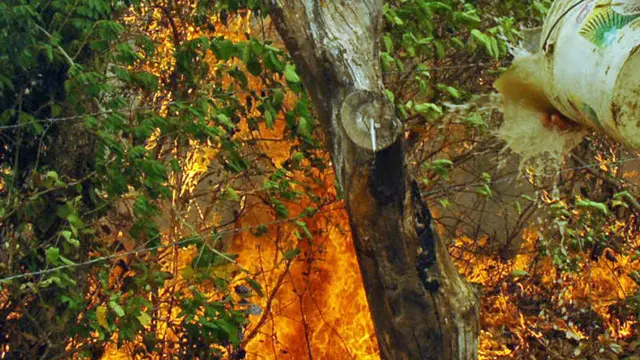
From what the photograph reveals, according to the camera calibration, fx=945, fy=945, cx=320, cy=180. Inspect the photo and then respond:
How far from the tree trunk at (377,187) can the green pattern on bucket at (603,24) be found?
2281 mm

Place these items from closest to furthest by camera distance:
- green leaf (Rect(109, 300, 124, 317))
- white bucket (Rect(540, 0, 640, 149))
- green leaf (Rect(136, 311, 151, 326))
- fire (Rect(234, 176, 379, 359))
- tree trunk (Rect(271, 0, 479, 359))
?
white bucket (Rect(540, 0, 640, 149)) < tree trunk (Rect(271, 0, 479, 359)) < green leaf (Rect(109, 300, 124, 317)) < green leaf (Rect(136, 311, 151, 326)) < fire (Rect(234, 176, 379, 359))

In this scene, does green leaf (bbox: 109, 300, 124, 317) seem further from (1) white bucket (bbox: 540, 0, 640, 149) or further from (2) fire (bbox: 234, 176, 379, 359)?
(1) white bucket (bbox: 540, 0, 640, 149)

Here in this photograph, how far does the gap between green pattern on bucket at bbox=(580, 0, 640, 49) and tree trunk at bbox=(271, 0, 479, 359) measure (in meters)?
2.28

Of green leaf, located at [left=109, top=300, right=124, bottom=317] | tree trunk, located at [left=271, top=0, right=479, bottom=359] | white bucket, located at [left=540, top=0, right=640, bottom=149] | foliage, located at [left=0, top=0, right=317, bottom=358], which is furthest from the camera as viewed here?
foliage, located at [left=0, top=0, right=317, bottom=358]

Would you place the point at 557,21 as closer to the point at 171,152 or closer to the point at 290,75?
the point at 290,75

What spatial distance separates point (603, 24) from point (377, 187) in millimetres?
2493

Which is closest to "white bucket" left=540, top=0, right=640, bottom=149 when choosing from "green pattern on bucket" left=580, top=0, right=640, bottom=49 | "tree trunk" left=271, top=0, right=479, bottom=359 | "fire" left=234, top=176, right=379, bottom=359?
"green pattern on bucket" left=580, top=0, right=640, bottom=49

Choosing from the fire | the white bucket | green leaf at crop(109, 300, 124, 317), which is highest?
the white bucket

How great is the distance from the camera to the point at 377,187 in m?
3.60

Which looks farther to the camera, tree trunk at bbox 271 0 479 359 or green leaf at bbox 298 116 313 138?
green leaf at bbox 298 116 313 138

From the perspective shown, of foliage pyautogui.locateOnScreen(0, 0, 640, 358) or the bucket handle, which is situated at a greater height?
the bucket handle

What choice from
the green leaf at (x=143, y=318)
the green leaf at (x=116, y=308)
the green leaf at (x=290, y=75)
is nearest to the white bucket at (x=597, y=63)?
the green leaf at (x=290, y=75)

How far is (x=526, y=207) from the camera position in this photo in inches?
321

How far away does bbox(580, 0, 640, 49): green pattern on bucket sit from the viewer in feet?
3.59
